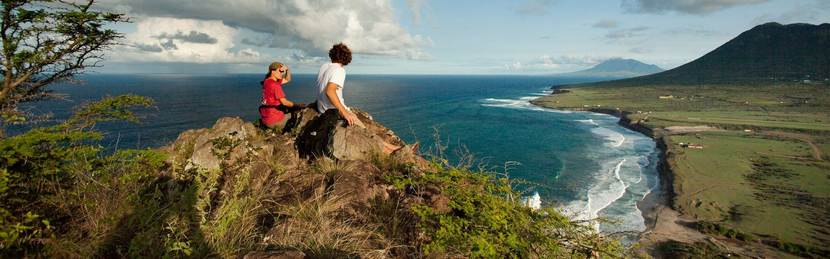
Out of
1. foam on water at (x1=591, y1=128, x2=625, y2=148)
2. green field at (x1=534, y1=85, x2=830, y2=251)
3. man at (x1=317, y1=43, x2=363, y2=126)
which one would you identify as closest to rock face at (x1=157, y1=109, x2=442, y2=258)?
man at (x1=317, y1=43, x2=363, y2=126)

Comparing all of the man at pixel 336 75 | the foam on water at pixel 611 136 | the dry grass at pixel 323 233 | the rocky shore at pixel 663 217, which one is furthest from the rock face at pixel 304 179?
the foam on water at pixel 611 136

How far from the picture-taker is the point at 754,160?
6550 cm

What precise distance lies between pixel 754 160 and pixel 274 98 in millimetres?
85623

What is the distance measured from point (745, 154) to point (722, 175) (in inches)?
756

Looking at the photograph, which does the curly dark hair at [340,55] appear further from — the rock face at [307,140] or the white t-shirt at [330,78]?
the rock face at [307,140]

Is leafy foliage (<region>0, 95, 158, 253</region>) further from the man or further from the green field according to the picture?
the green field

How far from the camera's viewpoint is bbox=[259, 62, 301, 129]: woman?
28.2 ft

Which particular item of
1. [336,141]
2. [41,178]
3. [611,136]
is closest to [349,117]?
[336,141]

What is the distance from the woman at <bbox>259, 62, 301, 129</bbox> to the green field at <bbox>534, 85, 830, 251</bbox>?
4994cm

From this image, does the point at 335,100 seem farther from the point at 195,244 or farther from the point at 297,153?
the point at 195,244

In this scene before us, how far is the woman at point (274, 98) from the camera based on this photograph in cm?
859

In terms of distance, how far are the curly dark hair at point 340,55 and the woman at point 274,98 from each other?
2.05 meters

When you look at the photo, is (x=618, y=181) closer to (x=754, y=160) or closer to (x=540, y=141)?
(x=540, y=141)

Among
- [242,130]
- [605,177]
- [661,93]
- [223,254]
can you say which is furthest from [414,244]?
[661,93]
